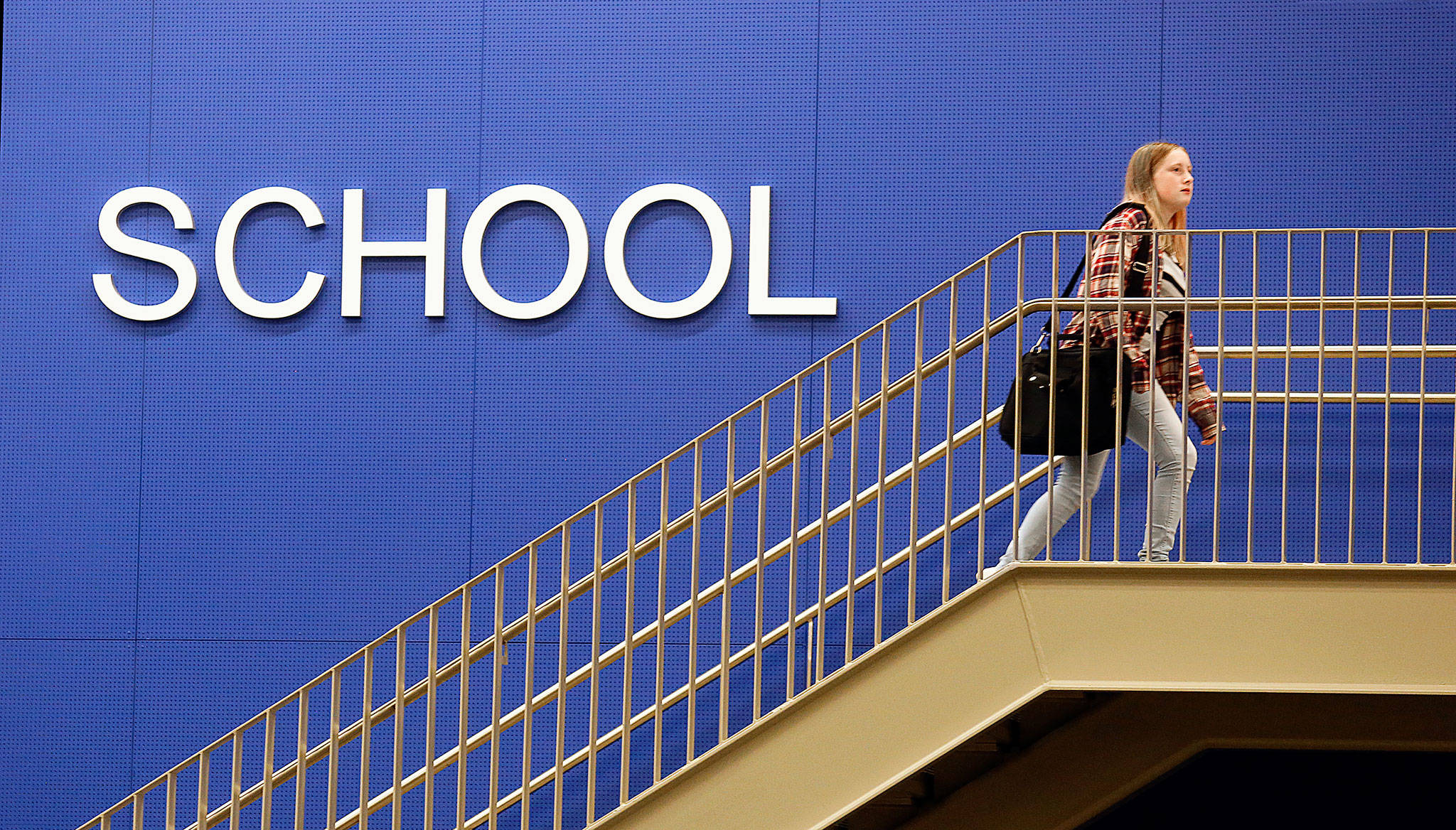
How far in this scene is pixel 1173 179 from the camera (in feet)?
11.7

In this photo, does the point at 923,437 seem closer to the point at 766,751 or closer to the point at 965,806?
the point at 965,806

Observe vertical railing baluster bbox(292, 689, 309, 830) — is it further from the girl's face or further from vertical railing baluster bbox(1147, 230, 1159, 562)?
the girl's face

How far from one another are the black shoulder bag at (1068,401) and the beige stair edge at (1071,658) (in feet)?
1.09

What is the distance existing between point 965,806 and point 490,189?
307cm

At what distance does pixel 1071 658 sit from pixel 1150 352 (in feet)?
2.74

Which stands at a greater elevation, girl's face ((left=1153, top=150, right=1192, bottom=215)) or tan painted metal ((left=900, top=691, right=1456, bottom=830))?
girl's face ((left=1153, top=150, right=1192, bottom=215))

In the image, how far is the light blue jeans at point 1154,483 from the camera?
341 centimetres

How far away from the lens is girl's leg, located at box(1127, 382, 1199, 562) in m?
3.41

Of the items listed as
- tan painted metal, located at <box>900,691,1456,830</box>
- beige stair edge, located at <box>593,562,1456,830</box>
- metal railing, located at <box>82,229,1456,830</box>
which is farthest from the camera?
metal railing, located at <box>82,229,1456,830</box>

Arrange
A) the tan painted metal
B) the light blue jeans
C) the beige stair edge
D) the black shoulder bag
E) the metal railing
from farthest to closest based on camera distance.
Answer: the metal railing < the tan painted metal < the light blue jeans < the black shoulder bag < the beige stair edge

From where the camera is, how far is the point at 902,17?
525 centimetres

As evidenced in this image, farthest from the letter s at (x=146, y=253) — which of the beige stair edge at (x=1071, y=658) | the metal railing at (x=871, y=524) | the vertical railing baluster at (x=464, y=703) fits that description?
the beige stair edge at (x=1071, y=658)

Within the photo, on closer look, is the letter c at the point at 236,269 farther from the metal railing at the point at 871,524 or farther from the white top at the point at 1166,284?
the white top at the point at 1166,284

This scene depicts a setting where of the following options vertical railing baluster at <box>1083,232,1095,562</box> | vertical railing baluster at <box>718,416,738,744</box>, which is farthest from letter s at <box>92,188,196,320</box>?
vertical railing baluster at <box>1083,232,1095,562</box>
